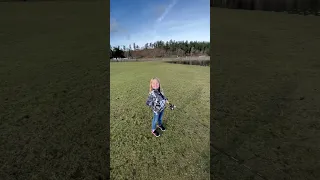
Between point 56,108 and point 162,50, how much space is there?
140 inches

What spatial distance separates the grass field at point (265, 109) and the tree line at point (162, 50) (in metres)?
1.55

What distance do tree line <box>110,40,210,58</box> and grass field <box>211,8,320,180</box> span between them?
5.09 ft

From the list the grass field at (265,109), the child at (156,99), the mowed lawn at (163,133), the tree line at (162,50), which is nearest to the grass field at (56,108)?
the mowed lawn at (163,133)

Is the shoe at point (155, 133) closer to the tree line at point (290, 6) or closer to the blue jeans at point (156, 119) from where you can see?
the blue jeans at point (156, 119)

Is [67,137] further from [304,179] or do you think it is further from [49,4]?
[49,4]

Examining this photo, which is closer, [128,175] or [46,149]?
[128,175]

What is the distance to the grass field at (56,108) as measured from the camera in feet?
12.9

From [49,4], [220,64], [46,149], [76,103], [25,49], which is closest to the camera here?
[46,149]

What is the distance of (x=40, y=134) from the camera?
4754 millimetres

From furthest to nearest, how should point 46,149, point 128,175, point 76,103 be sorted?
point 76,103 < point 46,149 < point 128,175

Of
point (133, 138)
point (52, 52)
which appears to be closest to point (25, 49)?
point (52, 52)

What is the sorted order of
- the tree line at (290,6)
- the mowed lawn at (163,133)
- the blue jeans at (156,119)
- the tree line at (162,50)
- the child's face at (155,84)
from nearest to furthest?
the tree line at (162,50), the child's face at (155,84), the mowed lawn at (163,133), the blue jeans at (156,119), the tree line at (290,6)

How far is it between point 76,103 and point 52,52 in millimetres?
5516

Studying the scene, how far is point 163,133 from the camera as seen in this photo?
438cm
